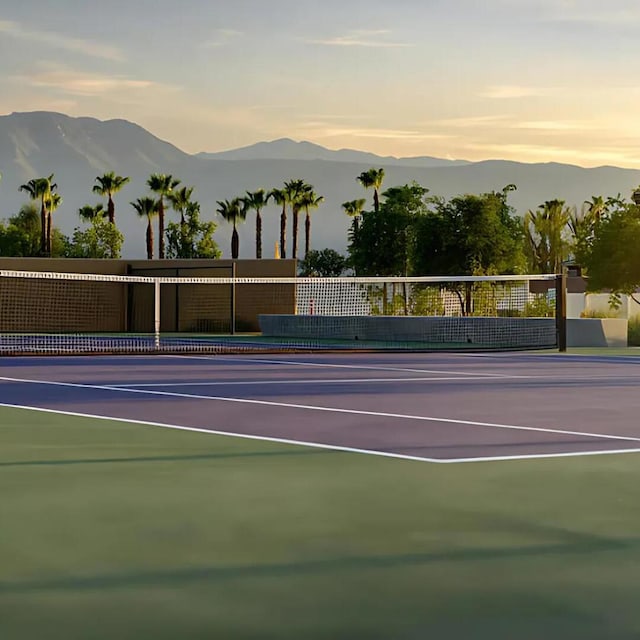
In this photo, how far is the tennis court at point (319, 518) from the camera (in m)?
4.92

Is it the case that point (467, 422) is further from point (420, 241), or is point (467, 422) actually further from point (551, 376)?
point (420, 241)

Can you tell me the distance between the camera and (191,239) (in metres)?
96.4

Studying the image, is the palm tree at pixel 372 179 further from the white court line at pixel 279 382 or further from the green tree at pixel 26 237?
the white court line at pixel 279 382

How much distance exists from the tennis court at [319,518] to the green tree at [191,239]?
82.1m

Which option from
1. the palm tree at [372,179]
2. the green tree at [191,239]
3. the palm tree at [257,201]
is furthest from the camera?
the palm tree at [257,201]

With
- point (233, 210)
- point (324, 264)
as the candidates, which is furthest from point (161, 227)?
point (324, 264)

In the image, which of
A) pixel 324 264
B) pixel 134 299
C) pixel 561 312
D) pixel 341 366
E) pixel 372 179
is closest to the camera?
pixel 341 366

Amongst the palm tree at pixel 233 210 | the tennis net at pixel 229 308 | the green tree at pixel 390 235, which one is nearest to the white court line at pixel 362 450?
the tennis net at pixel 229 308

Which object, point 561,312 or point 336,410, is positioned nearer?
point 336,410

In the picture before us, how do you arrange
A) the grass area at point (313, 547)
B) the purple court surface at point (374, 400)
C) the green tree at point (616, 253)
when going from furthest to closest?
the green tree at point (616, 253), the purple court surface at point (374, 400), the grass area at point (313, 547)

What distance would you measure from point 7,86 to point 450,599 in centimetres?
6501

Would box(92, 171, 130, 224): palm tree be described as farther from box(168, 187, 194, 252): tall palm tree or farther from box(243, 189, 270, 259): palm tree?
box(243, 189, 270, 259): palm tree

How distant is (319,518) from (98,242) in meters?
85.9

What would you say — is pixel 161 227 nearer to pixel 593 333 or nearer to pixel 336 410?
pixel 593 333
